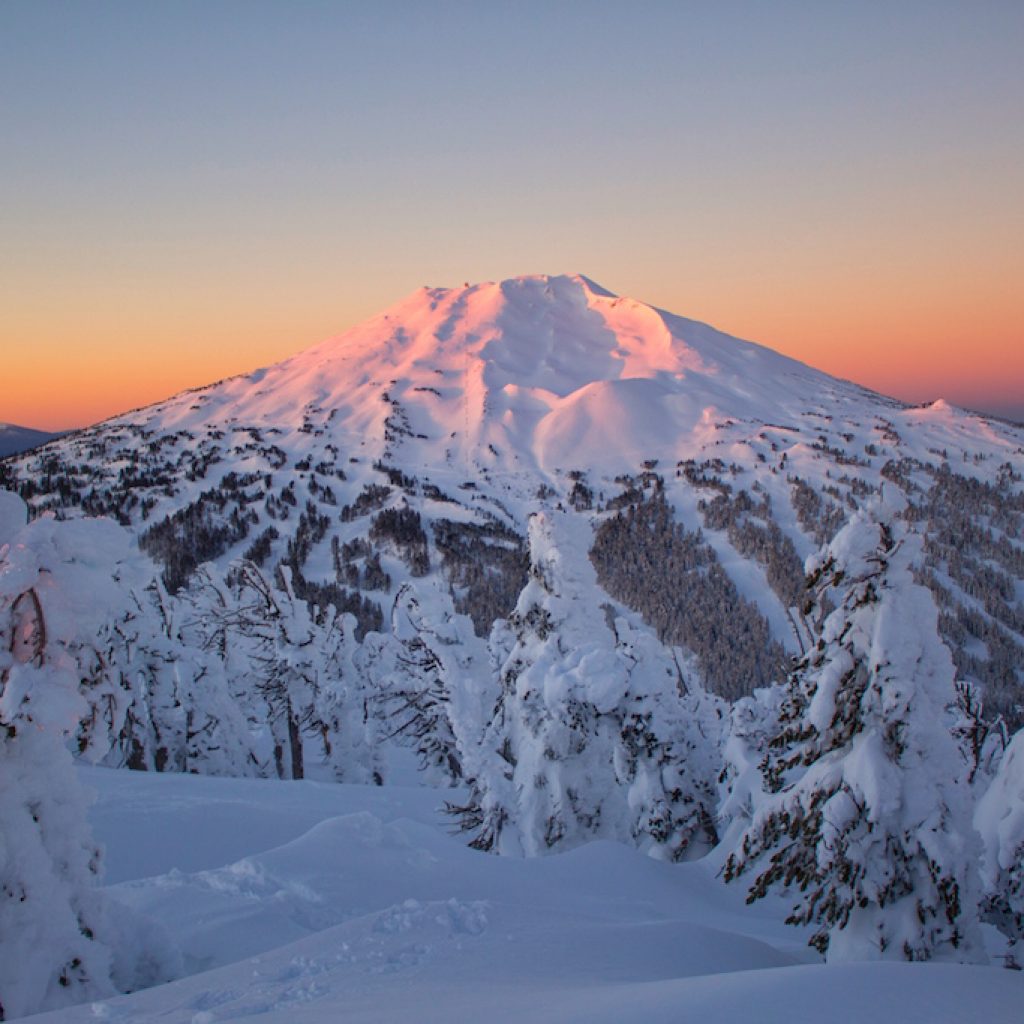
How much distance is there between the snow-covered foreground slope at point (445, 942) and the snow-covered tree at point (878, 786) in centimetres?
143

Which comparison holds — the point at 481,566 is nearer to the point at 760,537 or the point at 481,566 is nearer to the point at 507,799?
the point at 760,537

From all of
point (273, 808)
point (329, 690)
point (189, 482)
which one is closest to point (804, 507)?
point (189, 482)

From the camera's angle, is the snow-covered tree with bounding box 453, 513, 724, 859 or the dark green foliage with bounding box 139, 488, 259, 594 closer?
the snow-covered tree with bounding box 453, 513, 724, 859

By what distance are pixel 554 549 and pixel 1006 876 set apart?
11081 mm

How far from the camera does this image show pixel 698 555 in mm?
150125

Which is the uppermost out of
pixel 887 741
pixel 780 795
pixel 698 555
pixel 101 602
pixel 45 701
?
pixel 101 602

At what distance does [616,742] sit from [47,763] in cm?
1427

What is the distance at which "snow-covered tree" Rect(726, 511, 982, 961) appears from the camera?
9.59 metres

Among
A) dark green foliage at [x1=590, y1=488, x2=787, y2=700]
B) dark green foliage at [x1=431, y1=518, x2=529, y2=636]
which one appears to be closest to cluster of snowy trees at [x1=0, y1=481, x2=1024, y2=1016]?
dark green foliage at [x1=590, y1=488, x2=787, y2=700]

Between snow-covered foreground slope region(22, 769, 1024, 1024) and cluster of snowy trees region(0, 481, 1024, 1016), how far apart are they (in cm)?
140

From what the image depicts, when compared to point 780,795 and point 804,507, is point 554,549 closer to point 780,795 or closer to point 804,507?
point 780,795

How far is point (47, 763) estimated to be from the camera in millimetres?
7676

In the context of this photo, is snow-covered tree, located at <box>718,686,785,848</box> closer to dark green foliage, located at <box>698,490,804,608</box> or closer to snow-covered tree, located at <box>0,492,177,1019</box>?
snow-covered tree, located at <box>0,492,177,1019</box>

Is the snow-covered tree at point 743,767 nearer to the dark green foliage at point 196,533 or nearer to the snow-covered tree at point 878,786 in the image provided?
the snow-covered tree at point 878,786
